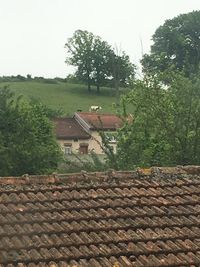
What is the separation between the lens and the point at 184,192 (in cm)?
885

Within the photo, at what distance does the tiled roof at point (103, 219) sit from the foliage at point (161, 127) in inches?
486

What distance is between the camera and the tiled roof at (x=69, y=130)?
61781mm

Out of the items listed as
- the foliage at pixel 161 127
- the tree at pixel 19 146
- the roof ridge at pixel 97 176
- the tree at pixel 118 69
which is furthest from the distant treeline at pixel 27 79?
the roof ridge at pixel 97 176

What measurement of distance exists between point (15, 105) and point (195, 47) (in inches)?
1877

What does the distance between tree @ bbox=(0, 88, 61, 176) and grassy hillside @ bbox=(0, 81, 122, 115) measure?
36958 mm

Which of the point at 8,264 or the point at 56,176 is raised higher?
the point at 56,176

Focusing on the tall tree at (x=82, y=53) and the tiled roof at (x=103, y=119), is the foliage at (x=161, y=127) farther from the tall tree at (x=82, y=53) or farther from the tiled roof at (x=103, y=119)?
the tall tree at (x=82, y=53)

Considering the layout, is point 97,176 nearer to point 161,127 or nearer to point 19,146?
point 161,127

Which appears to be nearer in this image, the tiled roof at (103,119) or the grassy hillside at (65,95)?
the tiled roof at (103,119)

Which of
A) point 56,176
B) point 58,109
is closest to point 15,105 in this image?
point 56,176

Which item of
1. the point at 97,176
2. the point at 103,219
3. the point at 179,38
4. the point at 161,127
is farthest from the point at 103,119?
the point at 103,219

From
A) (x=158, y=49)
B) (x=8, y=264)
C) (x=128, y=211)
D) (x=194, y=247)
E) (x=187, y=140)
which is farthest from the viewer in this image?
(x=158, y=49)

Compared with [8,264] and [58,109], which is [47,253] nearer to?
[8,264]

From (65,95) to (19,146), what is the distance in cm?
4783
